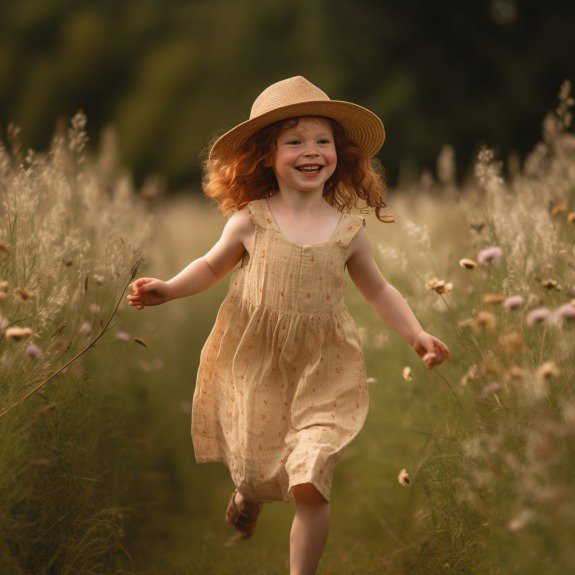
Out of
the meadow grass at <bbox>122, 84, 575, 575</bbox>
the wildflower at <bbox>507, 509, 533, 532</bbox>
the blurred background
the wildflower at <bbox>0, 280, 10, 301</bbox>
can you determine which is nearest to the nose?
the meadow grass at <bbox>122, 84, 575, 575</bbox>

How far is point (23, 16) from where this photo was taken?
22.9 m

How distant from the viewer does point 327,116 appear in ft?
10.3

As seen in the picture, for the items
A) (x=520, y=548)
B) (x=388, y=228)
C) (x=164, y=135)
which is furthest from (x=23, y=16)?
(x=520, y=548)

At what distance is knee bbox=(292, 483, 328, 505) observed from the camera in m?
2.76

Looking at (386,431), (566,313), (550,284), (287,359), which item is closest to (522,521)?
(566,313)

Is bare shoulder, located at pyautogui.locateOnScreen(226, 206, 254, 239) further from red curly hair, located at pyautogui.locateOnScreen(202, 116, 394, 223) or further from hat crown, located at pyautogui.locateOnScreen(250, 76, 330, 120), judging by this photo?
hat crown, located at pyautogui.locateOnScreen(250, 76, 330, 120)

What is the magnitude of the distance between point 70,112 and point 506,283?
21.7 meters

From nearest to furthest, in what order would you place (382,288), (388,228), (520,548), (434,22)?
(520,548)
(382,288)
(388,228)
(434,22)

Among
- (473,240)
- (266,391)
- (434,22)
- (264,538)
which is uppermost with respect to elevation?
(434,22)

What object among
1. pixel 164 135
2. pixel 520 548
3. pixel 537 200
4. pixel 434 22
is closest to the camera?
pixel 520 548

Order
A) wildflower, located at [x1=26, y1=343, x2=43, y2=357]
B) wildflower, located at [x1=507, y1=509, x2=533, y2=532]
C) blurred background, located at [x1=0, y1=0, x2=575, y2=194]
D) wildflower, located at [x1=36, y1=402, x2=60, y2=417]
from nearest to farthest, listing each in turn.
A: wildflower, located at [x1=507, y1=509, x2=533, y2=532]
wildflower, located at [x1=36, y1=402, x2=60, y2=417]
wildflower, located at [x1=26, y1=343, x2=43, y2=357]
blurred background, located at [x1=0, y1=0, x2=575, y2=194]

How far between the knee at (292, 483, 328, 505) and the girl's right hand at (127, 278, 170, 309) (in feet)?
2.30

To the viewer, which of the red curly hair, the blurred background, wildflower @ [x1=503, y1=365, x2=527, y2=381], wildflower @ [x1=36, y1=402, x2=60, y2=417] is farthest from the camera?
the blurred background

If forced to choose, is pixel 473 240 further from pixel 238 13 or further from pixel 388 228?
pixel 238 13
